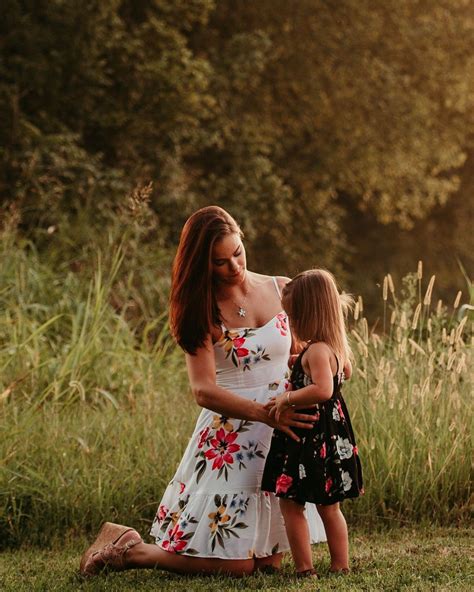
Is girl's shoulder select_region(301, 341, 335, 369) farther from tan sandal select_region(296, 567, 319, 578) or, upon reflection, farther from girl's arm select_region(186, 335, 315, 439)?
tan sandal select_region(296, 567, 319, 578)

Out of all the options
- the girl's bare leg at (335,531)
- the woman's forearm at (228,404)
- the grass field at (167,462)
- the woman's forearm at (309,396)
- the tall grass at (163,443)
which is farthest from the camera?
the tall grass at (163,443)

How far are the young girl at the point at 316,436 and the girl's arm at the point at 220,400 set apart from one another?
5 cm

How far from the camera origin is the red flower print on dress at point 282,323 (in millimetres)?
4297

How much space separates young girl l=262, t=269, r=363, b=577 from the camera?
3.87 metres

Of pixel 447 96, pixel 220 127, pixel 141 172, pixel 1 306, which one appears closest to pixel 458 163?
pixel 447 96

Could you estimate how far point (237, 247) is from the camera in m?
4.18

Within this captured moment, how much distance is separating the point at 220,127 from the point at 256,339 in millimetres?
11250

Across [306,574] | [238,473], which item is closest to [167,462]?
[238,473]

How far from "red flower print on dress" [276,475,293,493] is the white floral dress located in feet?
1.03

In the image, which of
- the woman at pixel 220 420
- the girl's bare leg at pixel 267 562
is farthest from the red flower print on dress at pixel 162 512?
the girl's bare leg at pixel 267 562

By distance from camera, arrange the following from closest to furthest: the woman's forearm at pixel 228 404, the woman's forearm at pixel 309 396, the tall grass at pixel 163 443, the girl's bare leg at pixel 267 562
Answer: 1. the woman's forearm at pixel 309 396
2. the woman's forearm at pixel 228 404
3. the girl's bare leg at pixel 267 562
4. the tall grass at pixel 163 443

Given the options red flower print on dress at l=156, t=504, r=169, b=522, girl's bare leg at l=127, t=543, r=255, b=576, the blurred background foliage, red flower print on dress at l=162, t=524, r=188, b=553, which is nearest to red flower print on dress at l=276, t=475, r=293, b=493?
girl's bare leg at l=127, t=543, r=255, b=576

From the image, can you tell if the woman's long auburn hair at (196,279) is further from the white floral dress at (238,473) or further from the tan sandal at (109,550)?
the tan sandal at (109,550)

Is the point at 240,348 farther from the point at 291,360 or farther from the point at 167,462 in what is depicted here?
the point at 167,462
